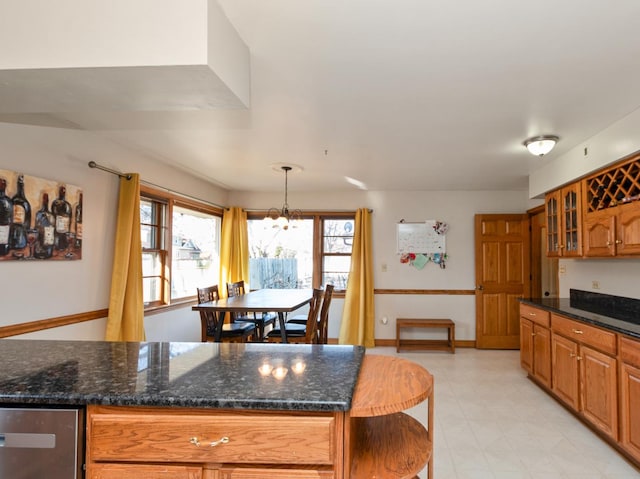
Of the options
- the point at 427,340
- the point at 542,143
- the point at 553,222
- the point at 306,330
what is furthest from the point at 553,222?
the point at 306,330

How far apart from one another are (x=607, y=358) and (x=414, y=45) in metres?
2.41

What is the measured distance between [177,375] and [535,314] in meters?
3.66

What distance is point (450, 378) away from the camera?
14.0 feet

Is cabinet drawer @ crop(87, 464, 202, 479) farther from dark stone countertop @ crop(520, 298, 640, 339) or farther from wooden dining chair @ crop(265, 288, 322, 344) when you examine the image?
wooden dining chair @ crop(265, 288, 322, 344)

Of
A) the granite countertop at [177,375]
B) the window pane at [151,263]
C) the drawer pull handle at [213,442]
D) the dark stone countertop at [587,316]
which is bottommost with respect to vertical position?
the drawer pull handle at [213,442]

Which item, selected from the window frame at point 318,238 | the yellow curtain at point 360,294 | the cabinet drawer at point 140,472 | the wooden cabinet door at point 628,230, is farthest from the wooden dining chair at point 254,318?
the wooden cabinet door at point 628,230

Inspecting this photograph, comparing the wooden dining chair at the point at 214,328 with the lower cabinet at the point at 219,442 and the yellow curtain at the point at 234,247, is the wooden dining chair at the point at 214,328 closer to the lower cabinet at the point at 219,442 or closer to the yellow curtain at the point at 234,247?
the yellow curtain at the point at 234,247

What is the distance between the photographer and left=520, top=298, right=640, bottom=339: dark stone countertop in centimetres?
247

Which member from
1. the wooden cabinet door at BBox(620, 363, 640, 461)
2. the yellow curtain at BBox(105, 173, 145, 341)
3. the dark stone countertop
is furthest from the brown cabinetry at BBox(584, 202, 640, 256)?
the yellow curtain at BBox(105, 173, 145, 341)

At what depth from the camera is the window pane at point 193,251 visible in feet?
15.5

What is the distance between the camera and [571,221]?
3727 mm

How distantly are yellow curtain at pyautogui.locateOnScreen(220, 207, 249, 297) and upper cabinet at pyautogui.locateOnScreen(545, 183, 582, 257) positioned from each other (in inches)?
161

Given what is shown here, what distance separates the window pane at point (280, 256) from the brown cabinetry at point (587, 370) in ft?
11.8

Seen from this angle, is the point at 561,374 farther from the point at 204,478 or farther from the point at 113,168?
the point at 113,168
